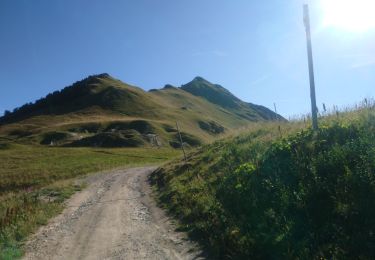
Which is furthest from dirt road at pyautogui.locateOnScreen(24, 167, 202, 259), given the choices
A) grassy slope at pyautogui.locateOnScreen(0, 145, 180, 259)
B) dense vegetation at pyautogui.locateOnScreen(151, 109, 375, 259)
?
dense vegetation at pyautogui.locateOnScreen(151, 109, 375, 259)

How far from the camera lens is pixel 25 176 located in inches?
2124

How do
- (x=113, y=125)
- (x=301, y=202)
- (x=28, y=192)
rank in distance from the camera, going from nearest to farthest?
1. (x=301, y=202)
2. (x=28, y=192)
3. (x=113, y=125)

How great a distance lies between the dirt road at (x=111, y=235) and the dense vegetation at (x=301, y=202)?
0.94 meters

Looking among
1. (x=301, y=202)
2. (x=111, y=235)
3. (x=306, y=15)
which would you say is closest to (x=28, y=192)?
(x=111, y=235)

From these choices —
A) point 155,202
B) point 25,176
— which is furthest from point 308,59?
point 25,176

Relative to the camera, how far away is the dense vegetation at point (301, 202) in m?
8.88

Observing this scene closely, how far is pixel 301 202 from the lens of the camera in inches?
416

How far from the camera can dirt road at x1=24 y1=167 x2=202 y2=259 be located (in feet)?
40.1

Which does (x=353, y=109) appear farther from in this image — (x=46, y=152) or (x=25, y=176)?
(x=46, y=152)

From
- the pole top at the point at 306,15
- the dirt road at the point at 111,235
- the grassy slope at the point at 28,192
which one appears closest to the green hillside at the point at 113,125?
the grassy slope at the point at 28,192

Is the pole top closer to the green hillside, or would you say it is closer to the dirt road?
the dirt road

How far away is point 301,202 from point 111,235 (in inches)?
284

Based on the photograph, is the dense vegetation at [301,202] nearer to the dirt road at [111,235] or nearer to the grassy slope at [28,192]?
the dirt road at [111,235]

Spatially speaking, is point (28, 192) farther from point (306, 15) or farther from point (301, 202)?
point (301, 202)
